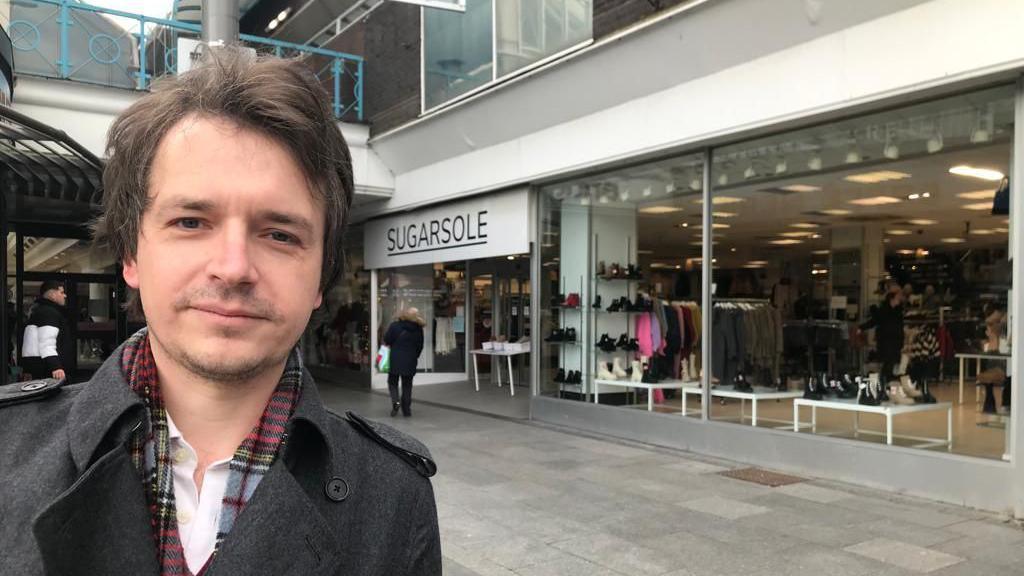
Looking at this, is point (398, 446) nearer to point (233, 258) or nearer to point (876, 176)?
point (233, 258)

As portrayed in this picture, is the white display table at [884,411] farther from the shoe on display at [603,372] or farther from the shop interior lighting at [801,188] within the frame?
the shoe on display at [603,372]

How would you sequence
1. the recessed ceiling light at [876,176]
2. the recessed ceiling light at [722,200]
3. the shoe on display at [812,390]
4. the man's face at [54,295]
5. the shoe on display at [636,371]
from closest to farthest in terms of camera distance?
the recessed ceiling light at [876,176] → the shoe on display at [812,390] → the man's face at [54,295] → the recessed ceiling light at [722,200] → the shoe on display at [636,371]

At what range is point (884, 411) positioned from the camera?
24.6 feet

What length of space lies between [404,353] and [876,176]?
6.96 m

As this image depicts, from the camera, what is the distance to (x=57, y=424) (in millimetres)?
1071

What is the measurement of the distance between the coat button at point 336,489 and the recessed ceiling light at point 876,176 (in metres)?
8.18

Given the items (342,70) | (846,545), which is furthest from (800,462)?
(342,70)

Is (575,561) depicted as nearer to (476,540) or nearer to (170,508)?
(476,540)

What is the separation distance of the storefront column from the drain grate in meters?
1.81

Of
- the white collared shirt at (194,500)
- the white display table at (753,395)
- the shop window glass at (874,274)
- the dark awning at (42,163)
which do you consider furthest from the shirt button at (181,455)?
the white display table at (753,395)

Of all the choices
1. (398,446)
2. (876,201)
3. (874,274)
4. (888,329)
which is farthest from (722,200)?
(398,446)

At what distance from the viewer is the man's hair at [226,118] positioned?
3.83ft

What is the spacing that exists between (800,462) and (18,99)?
35.6 ft

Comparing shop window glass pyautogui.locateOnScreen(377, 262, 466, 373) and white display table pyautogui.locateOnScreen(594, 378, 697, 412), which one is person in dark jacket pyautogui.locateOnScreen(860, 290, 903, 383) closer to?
white display table pyautogui.locateOnScreen(594, 378, 697, 412)
